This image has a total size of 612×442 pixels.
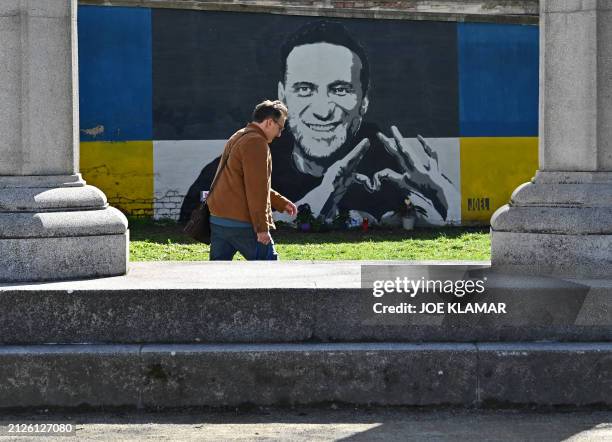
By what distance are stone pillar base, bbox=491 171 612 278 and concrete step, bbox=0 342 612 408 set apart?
2.68ft

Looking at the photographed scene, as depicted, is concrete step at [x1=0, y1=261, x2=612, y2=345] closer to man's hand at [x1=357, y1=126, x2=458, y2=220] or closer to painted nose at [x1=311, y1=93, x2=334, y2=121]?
man's hand at [x1=357, y1=126, x2=458, y2=220]

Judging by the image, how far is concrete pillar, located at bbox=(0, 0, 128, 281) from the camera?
625 centimetres

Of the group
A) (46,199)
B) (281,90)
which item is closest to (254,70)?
(281,90)

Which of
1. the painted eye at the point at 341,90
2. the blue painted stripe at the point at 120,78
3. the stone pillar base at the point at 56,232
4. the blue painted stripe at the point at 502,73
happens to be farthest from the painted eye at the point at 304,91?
the stone pillar base at the point at 56,232

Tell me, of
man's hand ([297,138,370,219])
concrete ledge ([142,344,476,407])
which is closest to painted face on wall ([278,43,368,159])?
man's hand ([297,138,370,219])

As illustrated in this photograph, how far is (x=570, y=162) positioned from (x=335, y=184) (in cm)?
1463

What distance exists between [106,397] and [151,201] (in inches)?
604

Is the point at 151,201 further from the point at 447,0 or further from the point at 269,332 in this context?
the point at 269,332

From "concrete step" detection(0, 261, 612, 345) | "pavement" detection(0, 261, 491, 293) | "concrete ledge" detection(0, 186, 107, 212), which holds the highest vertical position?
"concrete ledge" detection(0, 186, 107, 212)

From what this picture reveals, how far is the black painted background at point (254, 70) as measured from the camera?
20719 mm

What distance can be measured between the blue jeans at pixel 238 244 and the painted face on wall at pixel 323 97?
43.8 feet

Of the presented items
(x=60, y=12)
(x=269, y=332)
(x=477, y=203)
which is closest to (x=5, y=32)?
(x=60, y=12)

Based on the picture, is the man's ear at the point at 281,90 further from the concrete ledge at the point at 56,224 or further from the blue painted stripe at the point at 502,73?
the concrete ledge at the point at 56,224

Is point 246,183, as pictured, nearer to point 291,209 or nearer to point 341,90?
point 291,209
